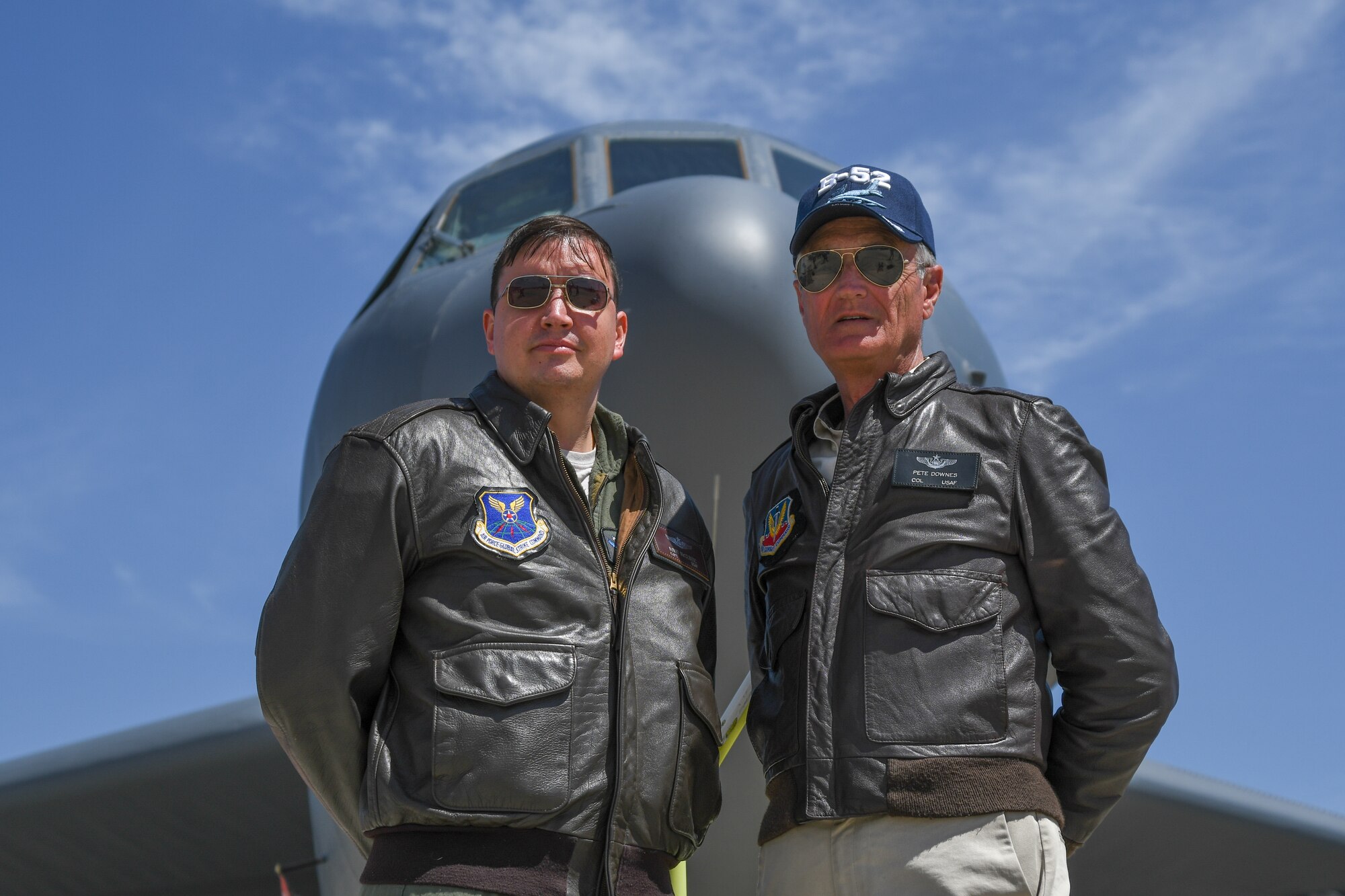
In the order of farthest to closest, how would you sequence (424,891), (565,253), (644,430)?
(644,430) → (565,253) → (424,891)

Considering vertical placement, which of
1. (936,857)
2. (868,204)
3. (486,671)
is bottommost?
(936,857)

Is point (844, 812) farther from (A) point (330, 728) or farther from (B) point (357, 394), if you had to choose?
(B) point (357, 394)

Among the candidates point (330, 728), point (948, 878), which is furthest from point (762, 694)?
point (330, 728)

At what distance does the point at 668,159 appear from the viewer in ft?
22.0

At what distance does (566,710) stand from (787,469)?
0.78 m

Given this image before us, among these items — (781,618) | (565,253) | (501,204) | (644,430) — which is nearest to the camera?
(781,618)

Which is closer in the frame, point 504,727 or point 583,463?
point 504,727

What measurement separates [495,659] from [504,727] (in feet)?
0.40

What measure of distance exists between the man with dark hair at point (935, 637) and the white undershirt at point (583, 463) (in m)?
0.39

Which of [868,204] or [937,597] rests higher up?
[868,204]

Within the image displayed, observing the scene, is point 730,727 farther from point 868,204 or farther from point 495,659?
point 868,204

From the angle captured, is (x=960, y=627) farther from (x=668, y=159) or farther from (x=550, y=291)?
(x=668, y=159)

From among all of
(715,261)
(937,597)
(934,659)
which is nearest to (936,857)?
(934,659)

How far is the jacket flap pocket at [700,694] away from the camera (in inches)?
98.9
